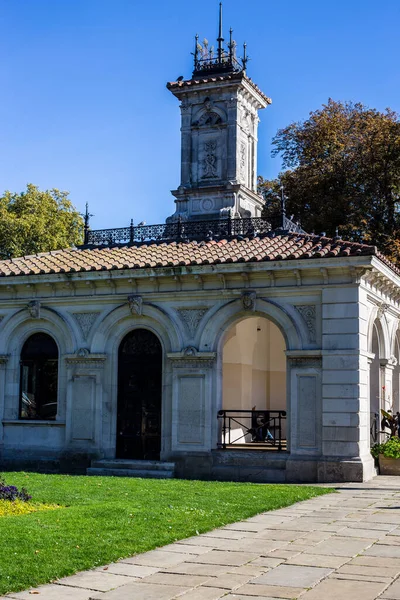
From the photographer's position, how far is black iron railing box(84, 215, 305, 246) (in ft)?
81.8

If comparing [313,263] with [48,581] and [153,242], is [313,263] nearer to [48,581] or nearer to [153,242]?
[153,242]

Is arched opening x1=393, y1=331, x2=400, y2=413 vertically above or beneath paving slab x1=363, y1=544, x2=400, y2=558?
above

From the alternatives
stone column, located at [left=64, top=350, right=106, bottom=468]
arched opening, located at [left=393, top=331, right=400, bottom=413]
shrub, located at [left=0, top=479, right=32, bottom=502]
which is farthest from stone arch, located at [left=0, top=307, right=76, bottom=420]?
arched opening, located at [left=393, top=331, right=400, bottom=413]

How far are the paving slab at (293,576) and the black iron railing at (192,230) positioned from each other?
15420 millimetres

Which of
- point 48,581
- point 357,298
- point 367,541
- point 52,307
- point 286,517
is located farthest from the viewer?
point 52,307

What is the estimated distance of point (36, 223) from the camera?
4484 cm

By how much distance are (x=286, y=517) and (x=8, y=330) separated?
1309cm

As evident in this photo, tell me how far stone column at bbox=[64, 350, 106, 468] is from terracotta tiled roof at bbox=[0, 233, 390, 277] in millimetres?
2597

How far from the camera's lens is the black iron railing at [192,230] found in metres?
24.9

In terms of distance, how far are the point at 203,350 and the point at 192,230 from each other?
4.88m

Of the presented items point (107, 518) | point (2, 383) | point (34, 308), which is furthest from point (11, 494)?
point (2, 383)

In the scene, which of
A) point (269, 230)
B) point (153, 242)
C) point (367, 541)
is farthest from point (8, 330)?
point (367, 541)

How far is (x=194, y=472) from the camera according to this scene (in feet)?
71.7

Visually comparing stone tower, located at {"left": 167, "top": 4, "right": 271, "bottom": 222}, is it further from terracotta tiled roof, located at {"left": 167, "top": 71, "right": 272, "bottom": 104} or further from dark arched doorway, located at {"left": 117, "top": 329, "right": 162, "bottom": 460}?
dark arched doorway, located at {"left": 117, "top": 329, "right": 162, "bottom": 460}
